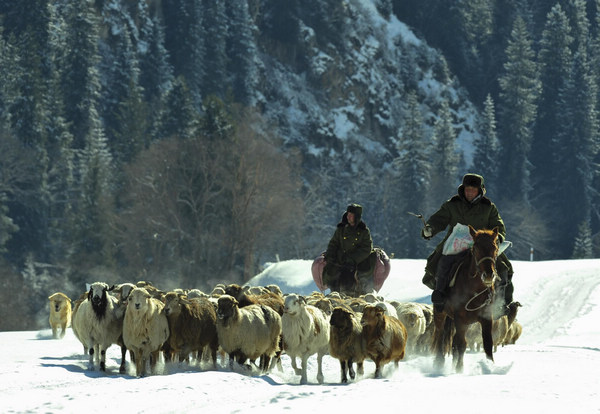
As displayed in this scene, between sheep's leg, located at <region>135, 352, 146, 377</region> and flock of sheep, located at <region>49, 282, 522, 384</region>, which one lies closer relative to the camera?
flock of sheep, located at <region>49, 282, 522, 384</region>

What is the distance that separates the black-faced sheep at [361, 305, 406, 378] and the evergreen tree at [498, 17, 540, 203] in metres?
99.8

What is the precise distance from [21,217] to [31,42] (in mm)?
16981

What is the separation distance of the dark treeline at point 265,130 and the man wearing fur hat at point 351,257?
1831 inches

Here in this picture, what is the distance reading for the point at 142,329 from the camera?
1758 centimetres

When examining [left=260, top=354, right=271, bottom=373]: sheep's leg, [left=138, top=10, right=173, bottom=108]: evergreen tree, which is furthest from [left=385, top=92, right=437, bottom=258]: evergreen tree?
[left=260, top=354, right=271, bottom=373]: sheep's leg

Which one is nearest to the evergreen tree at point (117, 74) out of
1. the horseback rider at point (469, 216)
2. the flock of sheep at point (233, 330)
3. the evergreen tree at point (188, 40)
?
the evergreen tree at point (188, 40)

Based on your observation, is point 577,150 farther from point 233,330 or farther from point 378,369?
point 233,330

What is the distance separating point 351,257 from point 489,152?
322ft

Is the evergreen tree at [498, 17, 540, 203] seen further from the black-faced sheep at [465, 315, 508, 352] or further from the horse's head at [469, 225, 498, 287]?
the horse's head at [469, 225, 498, 287]

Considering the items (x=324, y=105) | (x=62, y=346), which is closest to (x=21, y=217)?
(x=324, y=105)

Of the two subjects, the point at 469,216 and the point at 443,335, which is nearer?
the point at 469,216

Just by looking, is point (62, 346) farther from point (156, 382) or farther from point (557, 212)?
point (557, 212)

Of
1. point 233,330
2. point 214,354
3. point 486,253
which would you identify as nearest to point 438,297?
point 486,253

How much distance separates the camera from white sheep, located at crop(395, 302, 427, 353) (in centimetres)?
2078
